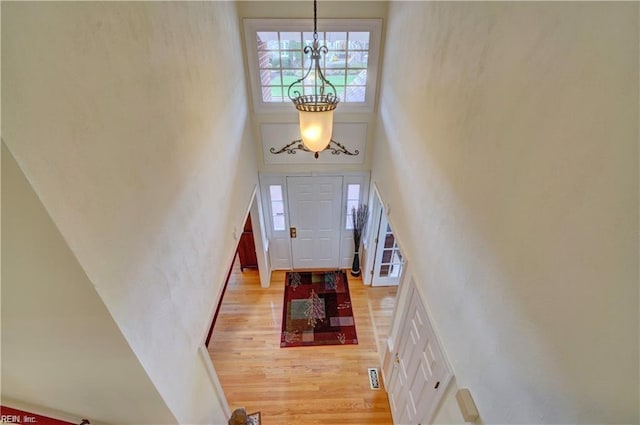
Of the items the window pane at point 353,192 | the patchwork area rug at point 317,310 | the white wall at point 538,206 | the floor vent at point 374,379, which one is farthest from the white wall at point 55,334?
the window pane at point 353,192

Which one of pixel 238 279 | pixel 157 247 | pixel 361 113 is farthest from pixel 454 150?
pixel 238 279

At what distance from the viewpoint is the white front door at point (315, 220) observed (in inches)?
171

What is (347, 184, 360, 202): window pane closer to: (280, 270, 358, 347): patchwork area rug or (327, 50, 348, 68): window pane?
(280, 270, 358, 347): patchwork area rug

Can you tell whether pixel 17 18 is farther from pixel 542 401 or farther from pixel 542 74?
pixel 542 401

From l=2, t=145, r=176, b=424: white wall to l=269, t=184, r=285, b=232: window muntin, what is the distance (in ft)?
10.4

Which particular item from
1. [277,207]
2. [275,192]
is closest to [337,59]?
[275,192]

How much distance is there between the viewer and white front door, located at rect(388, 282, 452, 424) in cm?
203

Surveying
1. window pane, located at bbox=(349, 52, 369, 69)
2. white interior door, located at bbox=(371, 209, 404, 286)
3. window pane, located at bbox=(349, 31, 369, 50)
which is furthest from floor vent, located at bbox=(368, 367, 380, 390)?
window pane, located at bbox=(349, 31, 369, 50)

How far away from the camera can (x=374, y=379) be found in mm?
3473

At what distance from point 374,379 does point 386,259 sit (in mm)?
1680

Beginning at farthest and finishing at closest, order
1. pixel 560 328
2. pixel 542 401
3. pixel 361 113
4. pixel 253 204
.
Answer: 1. pixel 253 204
2. pixel 361 113
3. pixel 542 401
4. pixel 560 328

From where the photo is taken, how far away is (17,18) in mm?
739

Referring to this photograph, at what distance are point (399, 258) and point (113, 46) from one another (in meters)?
4.24

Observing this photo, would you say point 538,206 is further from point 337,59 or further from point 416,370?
point 337,59
